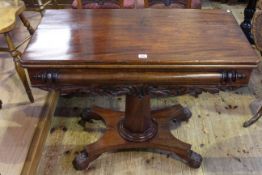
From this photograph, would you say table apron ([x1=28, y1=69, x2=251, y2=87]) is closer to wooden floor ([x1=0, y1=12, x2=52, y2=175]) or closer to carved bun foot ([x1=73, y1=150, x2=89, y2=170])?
carved bun foot ([x1=73, y1=150, x2=89, y2=170])

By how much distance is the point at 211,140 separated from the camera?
5.89ft

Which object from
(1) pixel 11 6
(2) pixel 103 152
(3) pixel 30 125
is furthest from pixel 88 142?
(1) pixel 11 6

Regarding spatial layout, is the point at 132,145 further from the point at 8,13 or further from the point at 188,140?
the point at 8,13

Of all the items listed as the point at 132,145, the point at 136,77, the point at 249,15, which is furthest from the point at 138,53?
the point at 249,15

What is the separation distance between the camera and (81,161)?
1.60 metres

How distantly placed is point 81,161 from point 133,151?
0.32 meters

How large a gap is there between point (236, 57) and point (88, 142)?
1.04 metres

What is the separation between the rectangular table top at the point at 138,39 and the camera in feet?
Result: 3.77

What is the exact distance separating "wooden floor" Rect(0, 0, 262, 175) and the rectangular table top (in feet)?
2.38

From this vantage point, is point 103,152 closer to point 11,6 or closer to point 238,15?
point 11,6

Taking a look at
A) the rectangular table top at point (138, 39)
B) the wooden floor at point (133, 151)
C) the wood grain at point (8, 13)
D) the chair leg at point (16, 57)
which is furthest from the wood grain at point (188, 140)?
the rectangular table top at point (138, 39)

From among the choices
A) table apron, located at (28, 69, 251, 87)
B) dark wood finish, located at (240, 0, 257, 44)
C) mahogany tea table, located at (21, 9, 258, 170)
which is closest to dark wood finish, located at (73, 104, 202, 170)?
mahogany tea table, located at (21, 9, 258, 170)

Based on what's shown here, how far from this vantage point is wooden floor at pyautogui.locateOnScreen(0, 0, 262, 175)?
1631 millimetres

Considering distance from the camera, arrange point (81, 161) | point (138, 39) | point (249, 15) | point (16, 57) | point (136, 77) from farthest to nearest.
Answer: point (249, 15) < point (16, 57) < point (81, 161) < point (138, 39) < point (136, 77)
